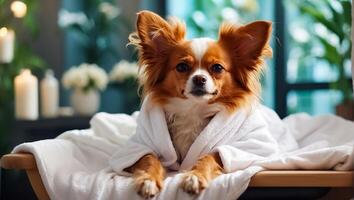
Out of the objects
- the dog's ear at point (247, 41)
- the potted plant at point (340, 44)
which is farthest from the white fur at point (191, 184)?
the potted plant at point (340, 44)

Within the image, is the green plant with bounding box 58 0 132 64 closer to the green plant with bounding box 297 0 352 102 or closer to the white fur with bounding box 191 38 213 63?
the green plant with bounding box 297 0 352 102

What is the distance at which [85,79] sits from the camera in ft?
10.7

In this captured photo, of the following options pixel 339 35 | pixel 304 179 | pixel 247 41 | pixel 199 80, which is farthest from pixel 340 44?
pixel 304 179

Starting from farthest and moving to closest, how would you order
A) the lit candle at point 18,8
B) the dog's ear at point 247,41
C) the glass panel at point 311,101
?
1. the glass panel at point 311,101
2. the lit candle at point 18,8
3. the dog's ear at point 247,41

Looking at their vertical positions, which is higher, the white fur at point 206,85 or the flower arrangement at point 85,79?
the white fur at point 206,85

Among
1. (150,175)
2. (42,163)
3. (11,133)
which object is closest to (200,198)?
(150,175)

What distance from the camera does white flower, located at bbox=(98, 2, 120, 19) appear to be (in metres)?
3.54

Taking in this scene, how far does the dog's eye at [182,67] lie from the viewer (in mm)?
1832

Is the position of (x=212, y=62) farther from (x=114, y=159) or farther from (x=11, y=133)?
(x=11, y=133)

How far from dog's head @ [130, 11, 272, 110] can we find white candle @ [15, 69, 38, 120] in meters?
1.24

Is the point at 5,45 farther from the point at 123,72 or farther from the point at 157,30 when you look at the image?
Result: the point at 157,30

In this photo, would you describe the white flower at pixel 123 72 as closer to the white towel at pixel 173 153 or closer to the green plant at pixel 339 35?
the green plant at pixel 339 35

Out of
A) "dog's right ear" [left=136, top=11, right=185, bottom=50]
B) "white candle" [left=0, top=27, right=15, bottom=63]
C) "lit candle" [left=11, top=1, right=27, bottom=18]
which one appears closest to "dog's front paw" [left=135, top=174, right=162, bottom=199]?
"dog's right ear" [left=136, top=11, right=185, bottom=50]

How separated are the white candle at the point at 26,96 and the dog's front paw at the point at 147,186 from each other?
5.26ft
